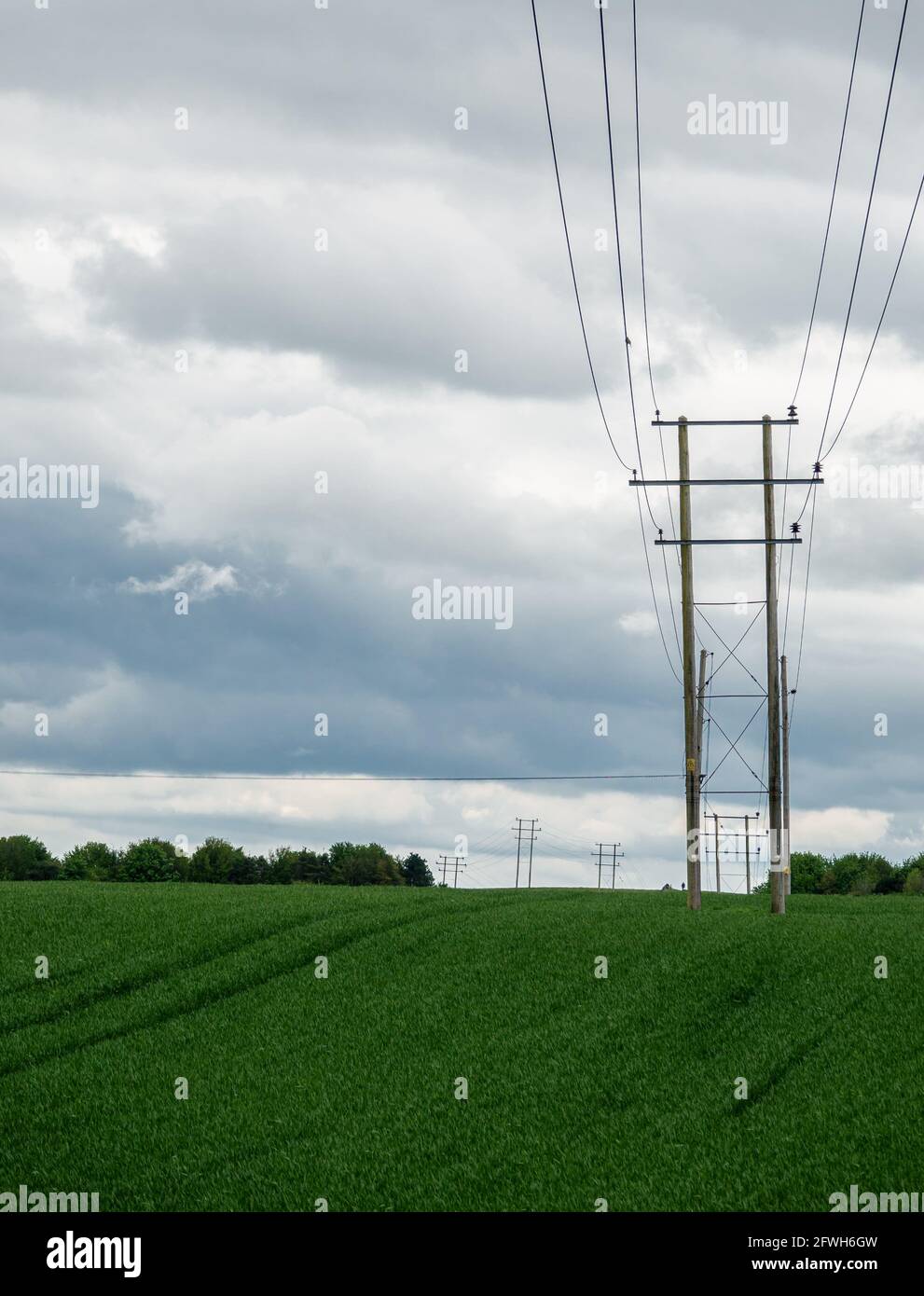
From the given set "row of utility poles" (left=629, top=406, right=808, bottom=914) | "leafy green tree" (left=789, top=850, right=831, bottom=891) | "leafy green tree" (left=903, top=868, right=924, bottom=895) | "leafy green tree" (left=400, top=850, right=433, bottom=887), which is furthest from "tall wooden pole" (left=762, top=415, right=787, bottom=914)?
"leafy green tree" (left=400, top=850, right=433, bottom=887)

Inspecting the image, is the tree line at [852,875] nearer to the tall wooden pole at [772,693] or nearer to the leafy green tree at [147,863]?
the leafy green tree at [147,863]

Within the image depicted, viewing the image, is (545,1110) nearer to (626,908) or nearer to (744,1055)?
(744,1055)

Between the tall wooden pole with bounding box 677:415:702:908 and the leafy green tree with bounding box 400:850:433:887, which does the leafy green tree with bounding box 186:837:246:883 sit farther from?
the tall wooden pole with bounding box 677:415:702:908

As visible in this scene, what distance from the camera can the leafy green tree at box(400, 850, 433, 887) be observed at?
500ft

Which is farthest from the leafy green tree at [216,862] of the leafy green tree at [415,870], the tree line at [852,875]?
the tree line at [852,875]

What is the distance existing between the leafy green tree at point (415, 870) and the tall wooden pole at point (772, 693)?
4731 inches

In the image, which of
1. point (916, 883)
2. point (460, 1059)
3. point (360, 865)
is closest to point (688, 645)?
point (460, 1059)

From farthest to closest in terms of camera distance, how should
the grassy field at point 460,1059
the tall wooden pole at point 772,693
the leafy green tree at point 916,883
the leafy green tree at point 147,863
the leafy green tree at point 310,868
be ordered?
the leafy green tree at point 310,868 < the leafy green tree at point 147,863 < the leafy green tree at point 916,883 < the tall wooden pole at point 772,693 < the grassy field at point 460,1059

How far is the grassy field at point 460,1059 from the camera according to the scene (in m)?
17.0

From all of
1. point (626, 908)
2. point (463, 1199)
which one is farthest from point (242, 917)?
point (463, 1199)

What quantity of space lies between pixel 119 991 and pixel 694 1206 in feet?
54.3

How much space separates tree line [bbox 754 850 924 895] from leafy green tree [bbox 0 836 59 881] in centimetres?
7623
